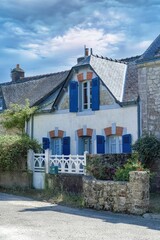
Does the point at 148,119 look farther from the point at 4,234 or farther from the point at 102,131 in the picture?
the point at 4,234

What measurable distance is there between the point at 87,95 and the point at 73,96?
2.28 ft

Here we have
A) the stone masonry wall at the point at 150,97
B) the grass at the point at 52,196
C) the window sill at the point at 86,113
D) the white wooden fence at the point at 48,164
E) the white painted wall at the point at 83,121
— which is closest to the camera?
the grass at the point at 52,196

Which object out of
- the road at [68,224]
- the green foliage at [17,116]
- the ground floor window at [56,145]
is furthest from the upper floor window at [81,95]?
the road at [68,224]

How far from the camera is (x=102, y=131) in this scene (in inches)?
690

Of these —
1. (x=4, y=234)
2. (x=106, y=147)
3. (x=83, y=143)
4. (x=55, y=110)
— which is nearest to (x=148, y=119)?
(x=106, y=147)

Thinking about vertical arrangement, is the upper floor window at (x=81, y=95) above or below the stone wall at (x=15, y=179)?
above

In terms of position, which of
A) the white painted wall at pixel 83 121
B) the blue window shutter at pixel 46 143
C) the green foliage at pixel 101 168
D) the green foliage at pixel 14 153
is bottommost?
the green foliage at pixel 101 168

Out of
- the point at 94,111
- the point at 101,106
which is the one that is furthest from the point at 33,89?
the point at 101,106

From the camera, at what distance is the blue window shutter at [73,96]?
18531 millimetres

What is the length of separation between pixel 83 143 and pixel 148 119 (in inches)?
168

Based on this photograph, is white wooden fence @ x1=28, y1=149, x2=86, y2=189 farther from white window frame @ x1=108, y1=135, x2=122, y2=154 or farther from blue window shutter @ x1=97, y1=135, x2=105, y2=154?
white window frame @ x1=108, y1=135, x2=122, y2=154

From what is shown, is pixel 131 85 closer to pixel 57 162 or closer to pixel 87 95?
pixel 87 95

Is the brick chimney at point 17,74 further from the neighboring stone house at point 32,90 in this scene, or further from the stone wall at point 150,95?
the stone wall at point 150,95

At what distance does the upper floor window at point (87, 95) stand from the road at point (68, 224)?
708 cm
